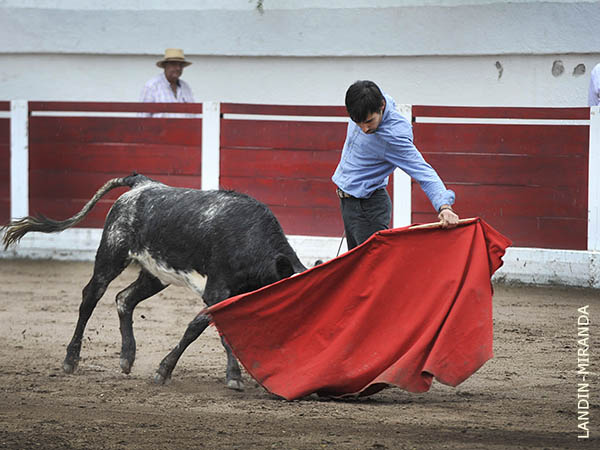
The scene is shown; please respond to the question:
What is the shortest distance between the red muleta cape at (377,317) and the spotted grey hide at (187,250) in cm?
21

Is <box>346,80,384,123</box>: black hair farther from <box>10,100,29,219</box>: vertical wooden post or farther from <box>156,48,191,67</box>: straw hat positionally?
<box>10,100,29,219</box>: vertical wooden post

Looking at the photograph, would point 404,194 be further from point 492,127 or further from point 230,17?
point 230,17

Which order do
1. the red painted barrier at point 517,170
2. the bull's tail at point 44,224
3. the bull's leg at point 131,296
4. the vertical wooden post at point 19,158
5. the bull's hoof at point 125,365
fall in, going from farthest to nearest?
1. the vertical wooden post at point 19,158
2. the red painted barrier at point 517,170
3. the bull's tail at point 44,224
4. the bull's leg at point 131,296
5. the bull's hoof at point 125,365

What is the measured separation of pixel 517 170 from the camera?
666cm

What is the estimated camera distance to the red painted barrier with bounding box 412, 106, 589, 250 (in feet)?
21.4

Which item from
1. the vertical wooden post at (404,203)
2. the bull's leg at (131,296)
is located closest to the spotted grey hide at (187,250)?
the bull's leg at (131,296)

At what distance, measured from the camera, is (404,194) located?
6.91 metres

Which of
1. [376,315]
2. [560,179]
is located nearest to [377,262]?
[376,315]

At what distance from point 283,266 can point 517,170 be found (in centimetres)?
317

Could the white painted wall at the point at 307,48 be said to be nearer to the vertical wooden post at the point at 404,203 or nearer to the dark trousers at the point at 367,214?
the vertical wooden post at the point at 404,203

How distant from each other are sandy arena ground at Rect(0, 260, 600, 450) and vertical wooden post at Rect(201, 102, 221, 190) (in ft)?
5.78

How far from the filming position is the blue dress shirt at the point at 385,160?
3713 millimetres

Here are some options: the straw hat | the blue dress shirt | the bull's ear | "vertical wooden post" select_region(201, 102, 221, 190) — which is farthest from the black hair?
the straw hat

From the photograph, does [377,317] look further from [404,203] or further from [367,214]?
[404,203]
